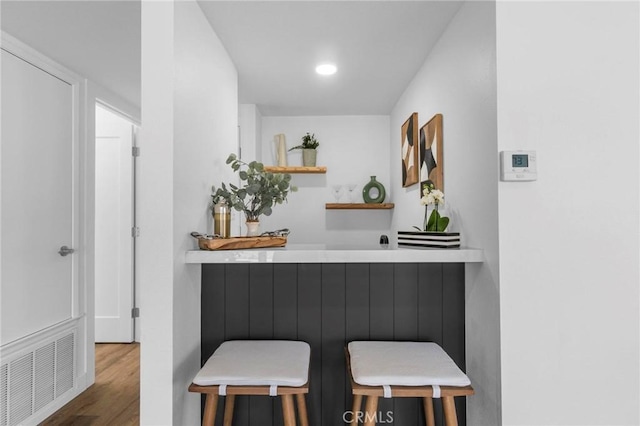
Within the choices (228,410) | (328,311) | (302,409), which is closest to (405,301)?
(328,311)

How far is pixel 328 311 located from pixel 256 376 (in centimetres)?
57

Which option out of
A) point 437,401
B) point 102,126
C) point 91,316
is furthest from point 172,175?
point 102,126

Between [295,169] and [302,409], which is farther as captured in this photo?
[295,169]

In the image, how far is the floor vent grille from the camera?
2307 millimetres

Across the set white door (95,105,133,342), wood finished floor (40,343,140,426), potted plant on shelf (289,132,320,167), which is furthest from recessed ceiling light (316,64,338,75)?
wood finished floor (40,343,140,426)

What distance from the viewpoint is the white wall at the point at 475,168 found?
1.61 meters

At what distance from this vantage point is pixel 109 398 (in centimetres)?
284

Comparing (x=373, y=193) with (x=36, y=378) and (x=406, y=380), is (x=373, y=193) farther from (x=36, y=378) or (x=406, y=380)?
(x=36, y=378)

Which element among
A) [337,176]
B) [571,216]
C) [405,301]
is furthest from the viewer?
[337,176]

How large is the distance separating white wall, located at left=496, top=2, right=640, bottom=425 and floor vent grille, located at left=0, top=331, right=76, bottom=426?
2.52m

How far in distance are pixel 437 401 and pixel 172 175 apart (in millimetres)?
1546

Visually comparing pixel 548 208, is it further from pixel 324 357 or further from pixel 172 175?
pixel 172 175

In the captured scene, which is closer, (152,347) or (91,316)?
(152,347)

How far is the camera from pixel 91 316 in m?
3.11
